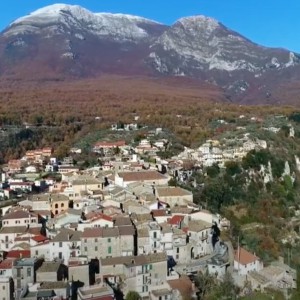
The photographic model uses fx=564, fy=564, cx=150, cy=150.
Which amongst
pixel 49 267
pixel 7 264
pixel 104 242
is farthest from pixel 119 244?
pixel 7 264

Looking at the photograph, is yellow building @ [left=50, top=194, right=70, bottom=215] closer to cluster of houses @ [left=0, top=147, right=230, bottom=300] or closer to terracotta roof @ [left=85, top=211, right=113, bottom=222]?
cluster of houses @ [left=0, top=147, right=230, bottom=300]

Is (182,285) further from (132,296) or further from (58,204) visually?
(58,204)

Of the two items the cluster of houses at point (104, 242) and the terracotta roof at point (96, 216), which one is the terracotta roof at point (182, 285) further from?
the terracotta roof at point (96, 216)

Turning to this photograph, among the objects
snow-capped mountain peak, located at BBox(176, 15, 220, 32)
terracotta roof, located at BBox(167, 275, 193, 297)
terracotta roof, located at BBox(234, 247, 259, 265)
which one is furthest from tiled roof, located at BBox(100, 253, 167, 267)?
snow-capped mountain peak, located at BBox(176, 15, 220, 32)

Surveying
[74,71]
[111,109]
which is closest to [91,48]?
[74,71]

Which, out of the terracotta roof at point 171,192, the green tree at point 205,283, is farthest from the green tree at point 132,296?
the terracotta roof at point 171,192
